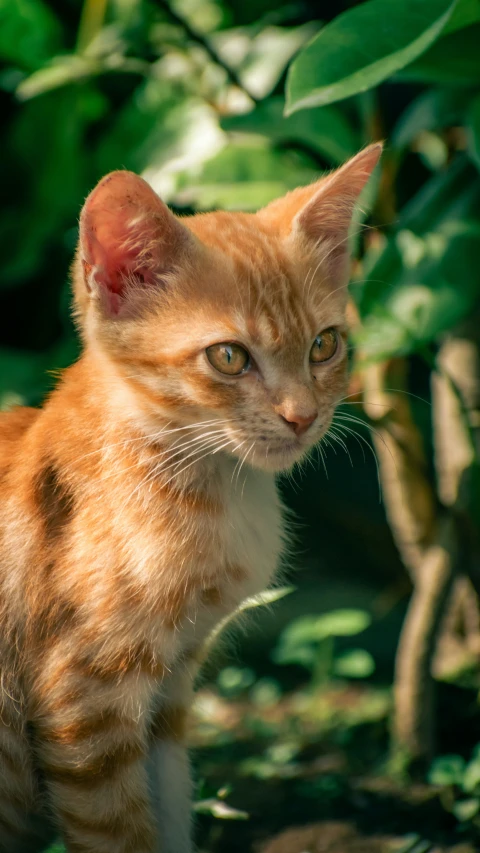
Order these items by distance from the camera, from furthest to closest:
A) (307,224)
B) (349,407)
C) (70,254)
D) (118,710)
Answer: (70,254), (349,407), (307,224), (118,710)

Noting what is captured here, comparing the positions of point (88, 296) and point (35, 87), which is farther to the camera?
point (35, 87)

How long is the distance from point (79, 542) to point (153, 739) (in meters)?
0.33

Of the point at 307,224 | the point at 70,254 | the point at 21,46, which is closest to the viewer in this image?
the point at 307,224

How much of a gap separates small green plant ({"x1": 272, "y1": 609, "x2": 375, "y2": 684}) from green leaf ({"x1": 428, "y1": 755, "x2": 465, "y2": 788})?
22cm

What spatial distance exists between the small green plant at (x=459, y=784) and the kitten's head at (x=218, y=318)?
27.7 inches

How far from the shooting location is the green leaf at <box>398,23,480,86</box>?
1306 millimetres

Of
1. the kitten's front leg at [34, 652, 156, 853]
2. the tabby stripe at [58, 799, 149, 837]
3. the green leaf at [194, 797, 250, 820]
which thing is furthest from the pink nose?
the green leaf at [194, 797, 250, 820]

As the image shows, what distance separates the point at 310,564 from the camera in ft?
6.79

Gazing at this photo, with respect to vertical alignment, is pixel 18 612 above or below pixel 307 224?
below

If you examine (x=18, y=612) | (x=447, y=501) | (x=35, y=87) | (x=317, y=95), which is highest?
(x=35, y=87)

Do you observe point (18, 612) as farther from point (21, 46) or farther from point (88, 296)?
point (21, 46)

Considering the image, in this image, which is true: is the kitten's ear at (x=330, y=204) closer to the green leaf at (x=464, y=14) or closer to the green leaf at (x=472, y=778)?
the green leaf at (x=464, y=14)

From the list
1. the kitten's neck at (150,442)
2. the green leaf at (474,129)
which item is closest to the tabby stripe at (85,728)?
the kitten's neck at (150,442)

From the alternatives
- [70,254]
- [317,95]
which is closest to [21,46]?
[70,254]
